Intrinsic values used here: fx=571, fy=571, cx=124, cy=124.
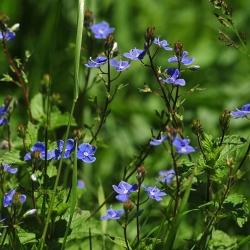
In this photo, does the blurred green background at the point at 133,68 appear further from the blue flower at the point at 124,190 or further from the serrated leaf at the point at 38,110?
the blue flower at the point at 124,190

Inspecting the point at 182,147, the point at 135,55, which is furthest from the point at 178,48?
the point at 182,147

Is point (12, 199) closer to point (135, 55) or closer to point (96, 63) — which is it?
point (96, 63)

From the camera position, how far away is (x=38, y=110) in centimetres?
322

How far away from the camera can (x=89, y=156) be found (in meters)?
2.36

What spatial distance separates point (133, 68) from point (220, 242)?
93.6 inches

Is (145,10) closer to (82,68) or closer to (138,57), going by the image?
(82,68)

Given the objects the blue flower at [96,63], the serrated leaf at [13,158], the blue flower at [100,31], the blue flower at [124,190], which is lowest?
the serrated leaf at [13,158]

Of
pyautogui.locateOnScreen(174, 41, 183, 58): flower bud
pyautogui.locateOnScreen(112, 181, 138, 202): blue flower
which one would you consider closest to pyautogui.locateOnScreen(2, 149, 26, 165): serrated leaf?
pyautogui.locateOnScreen(112, 181, 138, 202): blue flower

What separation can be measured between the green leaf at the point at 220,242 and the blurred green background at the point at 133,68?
1.10 metres

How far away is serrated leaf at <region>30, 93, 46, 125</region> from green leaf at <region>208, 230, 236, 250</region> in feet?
3.64

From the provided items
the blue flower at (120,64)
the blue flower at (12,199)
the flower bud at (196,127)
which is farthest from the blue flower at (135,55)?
the blue flower at (12,199)

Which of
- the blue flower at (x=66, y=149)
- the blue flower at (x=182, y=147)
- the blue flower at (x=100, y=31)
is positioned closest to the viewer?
the blue flower at (x=182, y=147)

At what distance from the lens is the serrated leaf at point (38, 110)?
10.3ft

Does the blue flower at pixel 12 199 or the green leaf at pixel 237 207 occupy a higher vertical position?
the blue flower at pixel 12 199
